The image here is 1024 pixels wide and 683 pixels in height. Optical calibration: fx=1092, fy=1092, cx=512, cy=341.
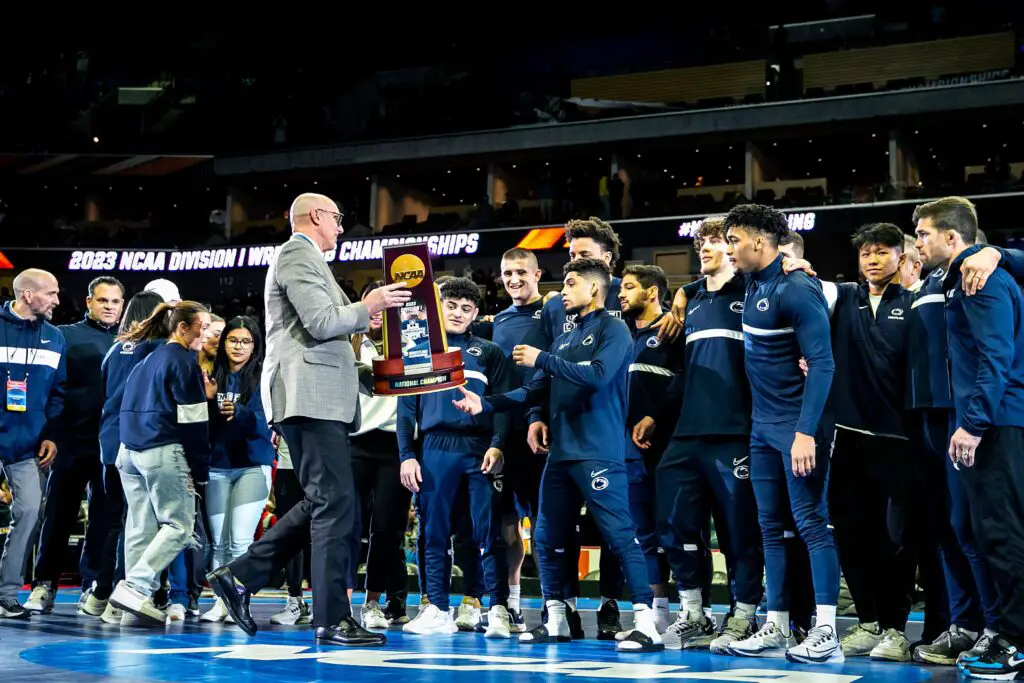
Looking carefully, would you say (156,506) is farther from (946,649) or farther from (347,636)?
(946,649)

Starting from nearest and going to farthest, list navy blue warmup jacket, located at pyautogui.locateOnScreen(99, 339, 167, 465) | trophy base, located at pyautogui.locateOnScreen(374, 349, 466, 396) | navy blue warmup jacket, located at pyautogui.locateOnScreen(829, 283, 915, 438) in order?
1. trophy base, located at pyautogui.locateOnScreen(374, 349, 466, 396)
2. navy blue warmup jacket, located at pyautogui.locateOnScreen(829, 283, 915, 438)
3. navy blue warmup jacket, located at pyautogui.locateOnScreen(99, 339, 167, 465)

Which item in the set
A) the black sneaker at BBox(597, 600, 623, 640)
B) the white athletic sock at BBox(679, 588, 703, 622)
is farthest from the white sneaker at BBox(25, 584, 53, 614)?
the white athletic sock at BBox(679, 588, 703, 622)

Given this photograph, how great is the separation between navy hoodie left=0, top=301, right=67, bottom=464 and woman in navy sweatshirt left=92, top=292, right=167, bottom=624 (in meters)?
0.29

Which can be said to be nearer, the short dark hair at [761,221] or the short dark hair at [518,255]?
the short dark hair at [761,221]

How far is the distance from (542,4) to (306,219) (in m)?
32.0

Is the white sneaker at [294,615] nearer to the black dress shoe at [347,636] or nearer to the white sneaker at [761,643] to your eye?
the black dress shoe at [347,636]

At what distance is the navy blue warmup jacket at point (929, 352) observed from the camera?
4.76 m

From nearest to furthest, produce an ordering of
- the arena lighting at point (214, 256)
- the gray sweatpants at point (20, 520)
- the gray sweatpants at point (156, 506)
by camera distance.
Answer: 1. the gray sweatpants at point (156, 506)
2. the gray sweatpants at point (20, 520)
3. the arena lighting at point (214, 256)

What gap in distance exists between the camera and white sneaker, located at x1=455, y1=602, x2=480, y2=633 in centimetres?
584

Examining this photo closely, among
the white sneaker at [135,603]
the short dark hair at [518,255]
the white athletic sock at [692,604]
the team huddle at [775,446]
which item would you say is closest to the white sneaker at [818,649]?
the team huddle at [775,446]

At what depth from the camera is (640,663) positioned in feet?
14.4

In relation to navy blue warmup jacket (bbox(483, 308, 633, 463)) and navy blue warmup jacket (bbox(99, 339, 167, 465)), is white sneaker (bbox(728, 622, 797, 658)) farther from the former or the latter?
navy blue warmup jacket (bbox(99, 339, 167, 465))

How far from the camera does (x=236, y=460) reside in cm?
651

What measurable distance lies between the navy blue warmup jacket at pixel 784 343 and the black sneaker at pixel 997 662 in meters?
1.09
